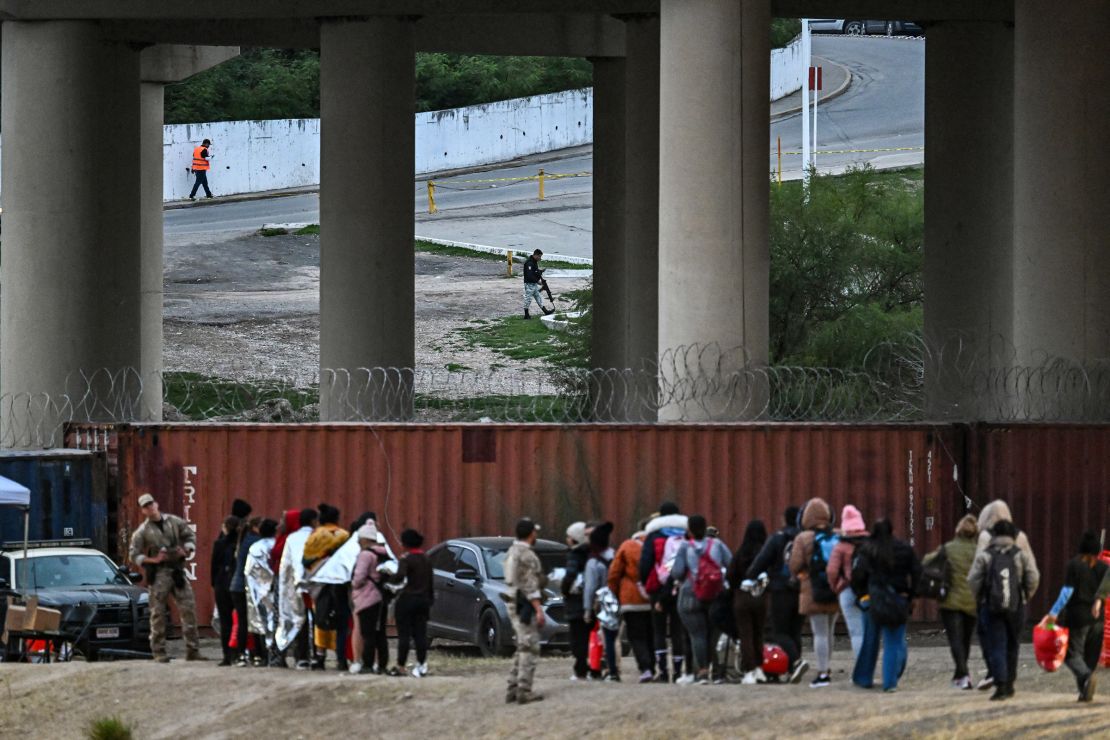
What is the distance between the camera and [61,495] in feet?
73.0

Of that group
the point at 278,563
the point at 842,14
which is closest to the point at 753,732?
the point at 278,563

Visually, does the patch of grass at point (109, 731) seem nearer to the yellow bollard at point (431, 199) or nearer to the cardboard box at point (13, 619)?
the cardboard box at point (13, 619)

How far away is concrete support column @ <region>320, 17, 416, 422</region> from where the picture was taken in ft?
102

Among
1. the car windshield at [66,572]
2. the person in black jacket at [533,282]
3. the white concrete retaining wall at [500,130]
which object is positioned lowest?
the car windshield at [66,572]

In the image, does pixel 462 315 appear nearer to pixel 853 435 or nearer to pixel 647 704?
pixel 853 435

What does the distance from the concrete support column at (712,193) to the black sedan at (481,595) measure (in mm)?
3642

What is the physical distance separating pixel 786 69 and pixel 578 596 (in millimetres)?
60067

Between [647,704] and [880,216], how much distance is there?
28.0 meters

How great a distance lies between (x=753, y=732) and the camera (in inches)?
554

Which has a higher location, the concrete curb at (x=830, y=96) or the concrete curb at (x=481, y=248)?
the concrete curb at (x=830, y=96)

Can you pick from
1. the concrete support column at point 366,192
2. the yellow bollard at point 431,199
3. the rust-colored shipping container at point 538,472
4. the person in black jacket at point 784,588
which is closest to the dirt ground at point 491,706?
the person in black jacket at point 784,588

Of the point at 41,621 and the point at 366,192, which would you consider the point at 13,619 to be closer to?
the point at 41,621

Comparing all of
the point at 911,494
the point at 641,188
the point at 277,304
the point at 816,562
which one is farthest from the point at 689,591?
the point at 277,304

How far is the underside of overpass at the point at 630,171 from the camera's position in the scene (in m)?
24.4
